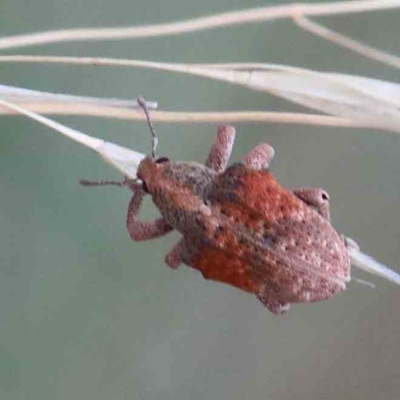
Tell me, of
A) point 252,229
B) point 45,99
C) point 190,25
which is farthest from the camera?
point 190,25

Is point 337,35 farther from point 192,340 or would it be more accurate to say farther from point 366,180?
point 192,340

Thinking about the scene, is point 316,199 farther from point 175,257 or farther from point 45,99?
point 45,99

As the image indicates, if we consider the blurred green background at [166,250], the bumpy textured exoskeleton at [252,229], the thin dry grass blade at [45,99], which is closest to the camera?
the bumpy textured exoskeleton at [252,229]

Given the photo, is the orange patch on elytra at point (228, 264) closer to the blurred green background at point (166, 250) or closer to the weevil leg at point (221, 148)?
the weevil leg at point (221, 148)

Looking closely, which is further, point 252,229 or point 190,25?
point 190,25

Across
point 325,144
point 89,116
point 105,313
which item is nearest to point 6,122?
point 89,116

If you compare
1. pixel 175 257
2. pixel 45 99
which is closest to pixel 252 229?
pixel 175 257

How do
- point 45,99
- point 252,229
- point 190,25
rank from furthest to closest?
1. point 190,25
2. point 45,99
3. point 252,229

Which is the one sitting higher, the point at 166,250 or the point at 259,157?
the point at 259,157

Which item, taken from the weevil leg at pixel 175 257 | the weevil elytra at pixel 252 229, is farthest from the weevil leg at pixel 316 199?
Answer: the weevil leg at pixel 175 257
